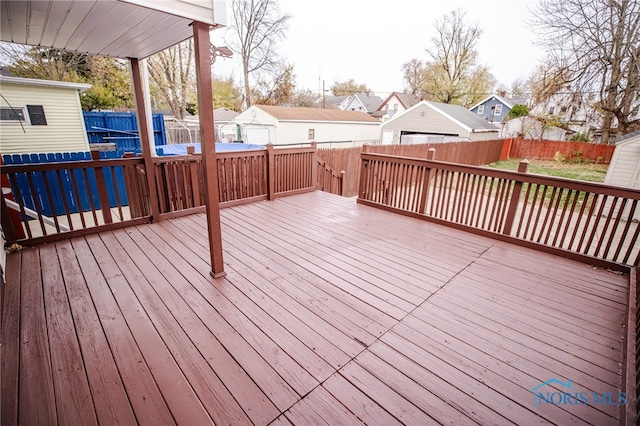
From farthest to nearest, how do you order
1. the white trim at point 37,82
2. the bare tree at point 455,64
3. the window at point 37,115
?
the bare tree at point 455,64, the window at point 37,115, the white trim at point 37,82

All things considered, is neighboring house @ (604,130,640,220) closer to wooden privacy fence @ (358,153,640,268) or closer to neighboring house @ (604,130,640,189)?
neighboring house @ (604,130,640,189)

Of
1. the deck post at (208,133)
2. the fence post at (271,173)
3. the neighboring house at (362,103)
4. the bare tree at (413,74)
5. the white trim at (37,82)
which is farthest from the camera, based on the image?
the neighboring house at (362,103)

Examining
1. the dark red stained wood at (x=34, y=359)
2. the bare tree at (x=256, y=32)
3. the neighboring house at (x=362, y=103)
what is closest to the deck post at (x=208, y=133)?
the dark red stained wood at (x=34, y=359)

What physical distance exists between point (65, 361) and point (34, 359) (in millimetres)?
198

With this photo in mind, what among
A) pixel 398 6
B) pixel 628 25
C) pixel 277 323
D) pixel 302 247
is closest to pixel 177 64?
pixel 398 6

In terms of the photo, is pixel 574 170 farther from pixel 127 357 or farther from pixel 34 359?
pixel 34 359

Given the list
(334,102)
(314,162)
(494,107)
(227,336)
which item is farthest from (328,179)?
(334,102)

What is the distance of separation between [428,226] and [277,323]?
2.99 m

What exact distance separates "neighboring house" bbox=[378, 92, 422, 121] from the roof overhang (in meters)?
37.5

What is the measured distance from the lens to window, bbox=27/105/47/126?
7.57 meters

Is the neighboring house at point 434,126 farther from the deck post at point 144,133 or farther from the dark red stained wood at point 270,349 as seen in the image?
the dark red stained wood at point 270,349

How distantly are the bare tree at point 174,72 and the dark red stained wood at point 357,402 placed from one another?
16.6 m

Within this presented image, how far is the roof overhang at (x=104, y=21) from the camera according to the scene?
192 cm

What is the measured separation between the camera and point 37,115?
7.68 meters
